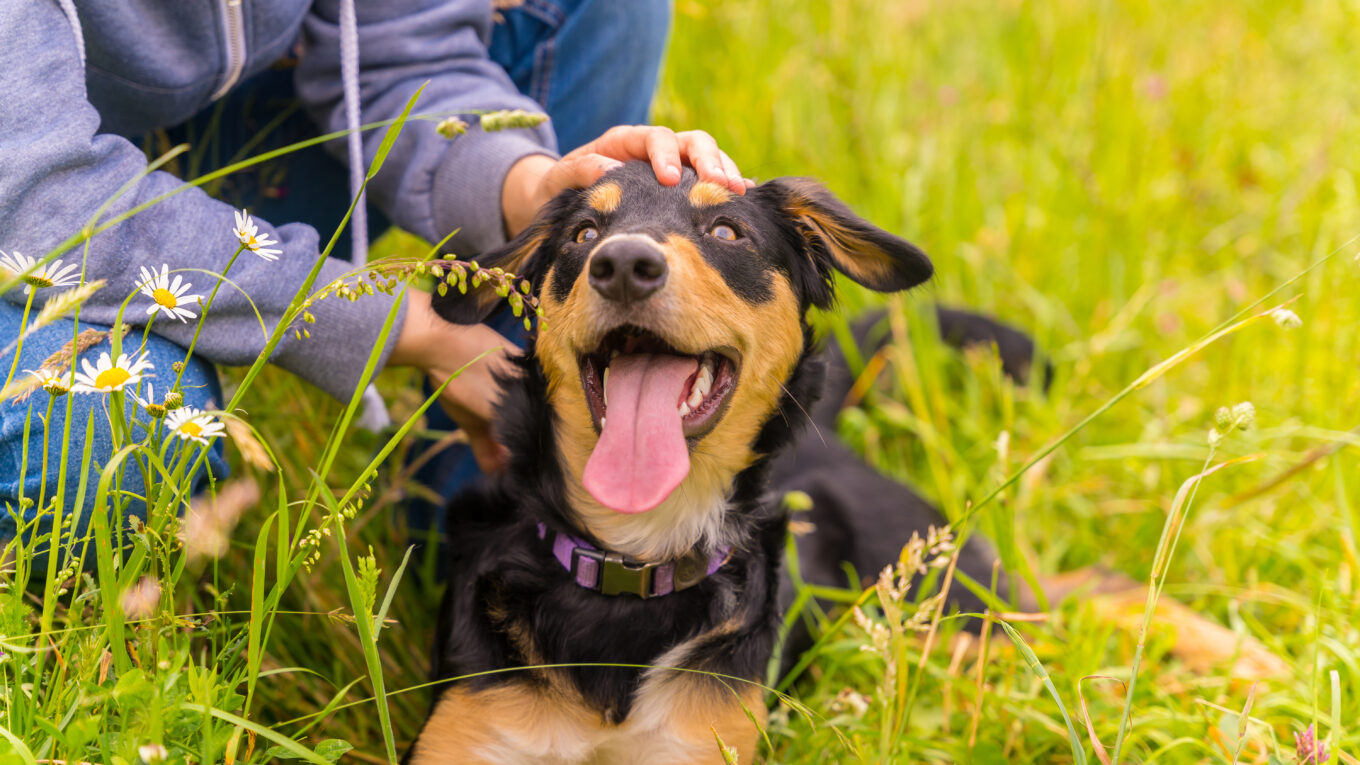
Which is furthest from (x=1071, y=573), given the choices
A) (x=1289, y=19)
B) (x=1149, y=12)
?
(x=1289, y=19)

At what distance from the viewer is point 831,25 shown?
4629 mm

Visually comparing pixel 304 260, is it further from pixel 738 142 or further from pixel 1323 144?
pixel 1323 144

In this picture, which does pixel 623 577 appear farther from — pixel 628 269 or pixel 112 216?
pixel 112 216

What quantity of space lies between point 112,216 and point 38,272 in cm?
33

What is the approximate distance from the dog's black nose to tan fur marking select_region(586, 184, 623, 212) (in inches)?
12.9

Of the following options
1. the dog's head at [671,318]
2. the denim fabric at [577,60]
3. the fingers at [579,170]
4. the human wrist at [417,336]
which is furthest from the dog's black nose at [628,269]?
the denim fabric at [577,60]

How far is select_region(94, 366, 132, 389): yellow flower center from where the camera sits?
131 cm

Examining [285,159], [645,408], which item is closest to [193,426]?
[645,408]

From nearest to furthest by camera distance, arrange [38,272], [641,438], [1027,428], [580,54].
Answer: [38,272] < [641,438] < [580,54] < [1027,428]

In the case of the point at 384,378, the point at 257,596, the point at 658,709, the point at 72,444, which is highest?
the point at 257,596

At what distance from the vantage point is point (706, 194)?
78.5 inches

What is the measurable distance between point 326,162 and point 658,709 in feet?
5.82

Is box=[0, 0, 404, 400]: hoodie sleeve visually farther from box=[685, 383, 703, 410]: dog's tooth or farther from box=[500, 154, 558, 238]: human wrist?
box=[685, 383, 703, 410]: dog's tooth

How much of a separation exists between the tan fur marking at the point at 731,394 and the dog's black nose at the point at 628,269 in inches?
3.2
